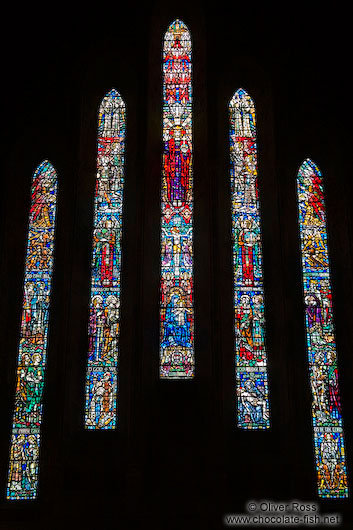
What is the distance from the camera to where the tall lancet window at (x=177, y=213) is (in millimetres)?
8852

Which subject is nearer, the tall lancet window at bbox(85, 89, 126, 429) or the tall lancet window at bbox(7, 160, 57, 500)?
the tall lancet window at bbox(7, 160, 57, 500)

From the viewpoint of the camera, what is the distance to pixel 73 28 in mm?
10156

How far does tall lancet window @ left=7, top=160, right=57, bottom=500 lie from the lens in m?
8.54

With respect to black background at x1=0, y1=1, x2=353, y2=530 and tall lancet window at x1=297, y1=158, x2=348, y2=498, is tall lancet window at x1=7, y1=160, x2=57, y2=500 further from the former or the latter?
tall lancet window at x1=297, y1=158, x2=348, y2=498

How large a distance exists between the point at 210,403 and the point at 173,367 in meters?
0.65

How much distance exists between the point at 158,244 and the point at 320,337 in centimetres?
235

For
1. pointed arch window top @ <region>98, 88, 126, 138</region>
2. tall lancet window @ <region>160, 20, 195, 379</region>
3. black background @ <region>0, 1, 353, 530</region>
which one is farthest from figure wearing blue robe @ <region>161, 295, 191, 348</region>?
pointed arch window top @ <region>98, 88, 126, 138</region>

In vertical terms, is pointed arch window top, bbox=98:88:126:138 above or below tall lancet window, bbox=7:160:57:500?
above

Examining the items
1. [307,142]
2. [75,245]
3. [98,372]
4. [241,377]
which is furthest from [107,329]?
[307,142]

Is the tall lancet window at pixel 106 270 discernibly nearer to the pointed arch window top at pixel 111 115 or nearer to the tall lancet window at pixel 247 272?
the pointed arch window top at pixel 111 115

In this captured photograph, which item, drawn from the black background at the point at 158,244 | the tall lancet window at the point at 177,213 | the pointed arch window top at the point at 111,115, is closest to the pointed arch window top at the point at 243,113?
the black background at the point at 158,244

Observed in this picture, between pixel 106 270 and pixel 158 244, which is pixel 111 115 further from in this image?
pixel 106 270

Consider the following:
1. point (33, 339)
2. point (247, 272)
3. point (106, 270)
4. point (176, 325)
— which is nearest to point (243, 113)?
point (247, 272)

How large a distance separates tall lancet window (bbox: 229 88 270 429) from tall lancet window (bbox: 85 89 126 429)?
152 cm
